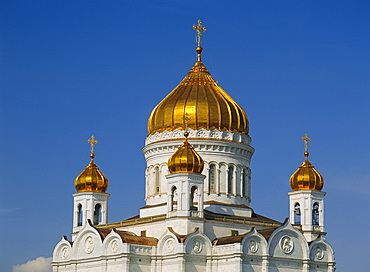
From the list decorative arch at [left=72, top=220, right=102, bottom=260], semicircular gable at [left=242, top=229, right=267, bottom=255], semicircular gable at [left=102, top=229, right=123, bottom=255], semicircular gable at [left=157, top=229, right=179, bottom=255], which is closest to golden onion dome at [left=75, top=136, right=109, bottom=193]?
decorative arch at [left=72, top=220, right=102, bottom=260]

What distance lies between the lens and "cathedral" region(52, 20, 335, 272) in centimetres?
5041

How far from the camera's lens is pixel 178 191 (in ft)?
166

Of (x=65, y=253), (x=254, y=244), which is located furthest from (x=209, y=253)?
(x=65, y=253)

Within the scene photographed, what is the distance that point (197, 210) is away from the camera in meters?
51.2

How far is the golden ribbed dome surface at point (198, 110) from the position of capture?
55.8 metres

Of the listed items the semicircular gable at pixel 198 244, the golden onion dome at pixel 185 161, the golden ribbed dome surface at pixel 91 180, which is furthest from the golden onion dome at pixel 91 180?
the semicircular gable at pixel 198 244

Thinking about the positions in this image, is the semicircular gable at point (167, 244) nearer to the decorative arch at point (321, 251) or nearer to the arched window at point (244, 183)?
the arched window at point (244, 183)

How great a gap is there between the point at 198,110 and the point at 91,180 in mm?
7310

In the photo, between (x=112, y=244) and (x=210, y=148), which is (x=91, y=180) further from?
(x=210, y=148)

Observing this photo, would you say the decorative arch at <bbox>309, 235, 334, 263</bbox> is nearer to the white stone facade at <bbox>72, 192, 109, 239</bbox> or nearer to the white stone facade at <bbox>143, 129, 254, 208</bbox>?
the white stone facade at <bbox>143, 129, 254, 208</bbox>

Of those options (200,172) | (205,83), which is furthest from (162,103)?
(200,172)

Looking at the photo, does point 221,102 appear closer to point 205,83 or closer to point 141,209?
point 205,83

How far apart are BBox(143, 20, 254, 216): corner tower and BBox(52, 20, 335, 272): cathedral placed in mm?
55

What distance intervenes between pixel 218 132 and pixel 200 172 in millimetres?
4795
